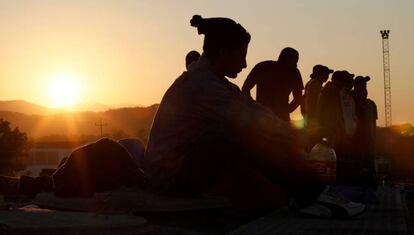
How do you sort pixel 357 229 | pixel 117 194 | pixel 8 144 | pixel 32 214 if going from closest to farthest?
pixel 357 229 < pixel 32 214 < pixel 117 194 < pixel 8 144

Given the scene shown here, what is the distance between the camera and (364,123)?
9445 millimetres

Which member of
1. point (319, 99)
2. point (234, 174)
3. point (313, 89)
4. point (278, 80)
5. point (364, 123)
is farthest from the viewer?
point (364, 123)

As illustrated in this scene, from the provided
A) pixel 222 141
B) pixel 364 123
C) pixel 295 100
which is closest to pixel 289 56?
pixel 295 100

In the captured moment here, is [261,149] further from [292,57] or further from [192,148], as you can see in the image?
[292,57]

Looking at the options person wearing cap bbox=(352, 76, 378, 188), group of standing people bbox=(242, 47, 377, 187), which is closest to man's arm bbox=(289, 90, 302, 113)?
group of standing people bbox=(242, 47, 377, 187)

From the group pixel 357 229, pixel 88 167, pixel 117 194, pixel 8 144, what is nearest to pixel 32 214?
pixel 117 194

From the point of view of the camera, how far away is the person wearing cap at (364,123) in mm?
8703

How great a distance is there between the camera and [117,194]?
465 centimetres

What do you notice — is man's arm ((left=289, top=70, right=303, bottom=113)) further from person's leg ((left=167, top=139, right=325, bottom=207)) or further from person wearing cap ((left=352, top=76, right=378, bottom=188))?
person's leg ((left=167, top=139, right=325, bottom=207))

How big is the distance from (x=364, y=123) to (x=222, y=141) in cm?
531

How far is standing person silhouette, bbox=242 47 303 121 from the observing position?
8.34 metres

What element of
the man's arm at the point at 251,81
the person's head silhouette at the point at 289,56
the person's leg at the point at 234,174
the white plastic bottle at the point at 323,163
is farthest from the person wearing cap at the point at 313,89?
the person's leg at the point at 234,174

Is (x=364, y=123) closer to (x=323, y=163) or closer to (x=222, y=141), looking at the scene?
(x=323, y=163)

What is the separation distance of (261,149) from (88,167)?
1.44 metres
